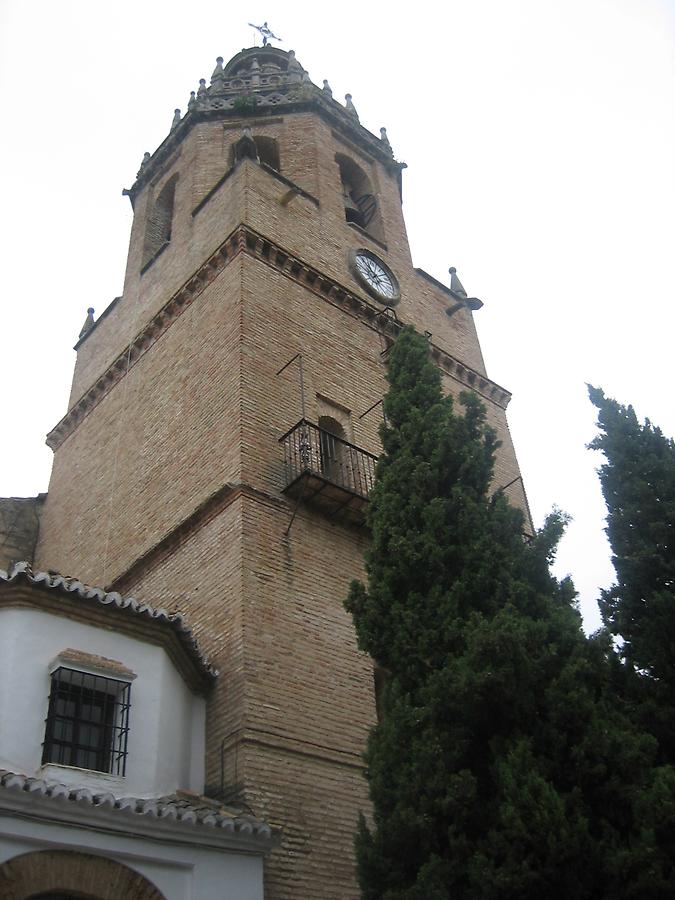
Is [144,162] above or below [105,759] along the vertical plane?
above

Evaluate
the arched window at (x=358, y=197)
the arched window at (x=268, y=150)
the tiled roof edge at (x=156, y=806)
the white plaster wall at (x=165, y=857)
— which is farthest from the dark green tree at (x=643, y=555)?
the arched window at (x=268, y=150)

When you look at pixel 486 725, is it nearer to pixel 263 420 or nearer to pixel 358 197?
pixel 263 420

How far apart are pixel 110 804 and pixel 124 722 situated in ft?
4.54

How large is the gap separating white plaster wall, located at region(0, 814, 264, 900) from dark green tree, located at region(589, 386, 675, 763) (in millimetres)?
3386

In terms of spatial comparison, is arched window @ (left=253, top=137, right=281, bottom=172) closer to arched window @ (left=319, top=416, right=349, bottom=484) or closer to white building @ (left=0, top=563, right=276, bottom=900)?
arched window @ (left=319, top=416, right=349, bottom=484)

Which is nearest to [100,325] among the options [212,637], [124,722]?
[212,637]

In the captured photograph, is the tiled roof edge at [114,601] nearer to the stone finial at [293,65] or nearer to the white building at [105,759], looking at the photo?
the white building at [105,759]

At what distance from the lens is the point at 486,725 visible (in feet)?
22.2

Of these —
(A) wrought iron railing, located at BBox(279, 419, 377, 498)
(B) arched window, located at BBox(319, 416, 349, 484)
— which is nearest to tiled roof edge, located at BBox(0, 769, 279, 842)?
(A) wrought iron railing, located at BBox(279, 419, 377, 498)

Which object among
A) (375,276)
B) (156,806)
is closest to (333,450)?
(375,276)

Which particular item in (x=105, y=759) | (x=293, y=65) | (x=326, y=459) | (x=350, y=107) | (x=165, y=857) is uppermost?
(x=293, y=65)

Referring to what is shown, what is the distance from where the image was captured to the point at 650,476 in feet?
29.4

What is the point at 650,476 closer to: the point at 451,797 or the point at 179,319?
the point at 451,797

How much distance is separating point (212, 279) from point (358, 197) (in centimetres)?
577
